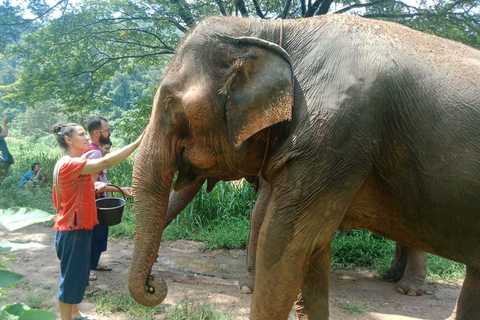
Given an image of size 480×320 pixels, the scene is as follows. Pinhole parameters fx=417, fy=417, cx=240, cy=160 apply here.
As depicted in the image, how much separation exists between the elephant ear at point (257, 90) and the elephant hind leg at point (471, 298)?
6.38ft

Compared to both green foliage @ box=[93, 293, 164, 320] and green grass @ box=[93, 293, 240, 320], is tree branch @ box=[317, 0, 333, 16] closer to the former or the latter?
green grass @ box=[93, 293, 240, 320]

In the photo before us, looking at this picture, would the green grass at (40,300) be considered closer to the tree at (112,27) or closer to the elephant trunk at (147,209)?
the elephant trunk at (147,209)

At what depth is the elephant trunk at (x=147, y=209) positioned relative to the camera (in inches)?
101

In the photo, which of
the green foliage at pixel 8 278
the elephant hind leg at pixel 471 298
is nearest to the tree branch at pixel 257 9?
the elephant hind leg at pixel 471 298

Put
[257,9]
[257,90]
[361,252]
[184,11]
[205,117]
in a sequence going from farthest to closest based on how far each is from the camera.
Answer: [257,9], [184,11], [361,252], [205,117], [257,90]

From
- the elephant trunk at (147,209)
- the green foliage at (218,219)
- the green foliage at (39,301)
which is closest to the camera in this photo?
the elephant trunk at (147,209)

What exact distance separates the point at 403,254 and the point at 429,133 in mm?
3390

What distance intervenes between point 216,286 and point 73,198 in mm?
2132

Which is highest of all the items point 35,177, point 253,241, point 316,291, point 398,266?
point 316,291

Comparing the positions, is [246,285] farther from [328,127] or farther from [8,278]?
[8,278]

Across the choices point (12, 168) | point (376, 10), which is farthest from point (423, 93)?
point (12, 168)

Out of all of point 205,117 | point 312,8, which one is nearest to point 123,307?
point 205,117

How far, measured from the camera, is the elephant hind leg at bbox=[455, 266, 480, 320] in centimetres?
296

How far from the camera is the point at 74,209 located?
131 inches
